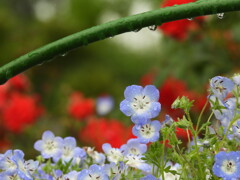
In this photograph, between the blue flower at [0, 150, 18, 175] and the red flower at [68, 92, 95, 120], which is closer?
the blue flower at [0, 150, 18, 175]

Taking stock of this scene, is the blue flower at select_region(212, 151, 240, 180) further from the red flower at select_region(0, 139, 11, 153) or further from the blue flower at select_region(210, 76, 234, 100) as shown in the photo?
the red flower at select_region(0, 139, 11, 153)

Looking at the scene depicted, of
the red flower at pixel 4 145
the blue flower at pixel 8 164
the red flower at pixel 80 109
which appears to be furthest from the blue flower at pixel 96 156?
the red flower at pixel 80 109

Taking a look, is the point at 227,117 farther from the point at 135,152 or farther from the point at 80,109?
the point at 80,109

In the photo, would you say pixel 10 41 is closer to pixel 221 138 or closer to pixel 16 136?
pixel 16 136

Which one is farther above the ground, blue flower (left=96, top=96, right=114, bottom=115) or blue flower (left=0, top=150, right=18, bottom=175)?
blue flower (left=96, top=96, right=114, bottom=115)

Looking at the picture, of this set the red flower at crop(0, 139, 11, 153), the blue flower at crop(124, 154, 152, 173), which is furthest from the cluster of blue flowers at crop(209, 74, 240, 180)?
the red flower at crop(0, 139, 11, 153)

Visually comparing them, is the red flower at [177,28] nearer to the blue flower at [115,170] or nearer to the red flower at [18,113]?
the red flower at [18,113]

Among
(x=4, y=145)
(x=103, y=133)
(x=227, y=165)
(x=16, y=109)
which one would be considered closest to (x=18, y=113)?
(x=16, y=109)

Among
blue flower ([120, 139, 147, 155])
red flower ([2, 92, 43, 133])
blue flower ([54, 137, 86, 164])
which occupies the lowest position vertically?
blue flower ([120, 139, 147, 155])
